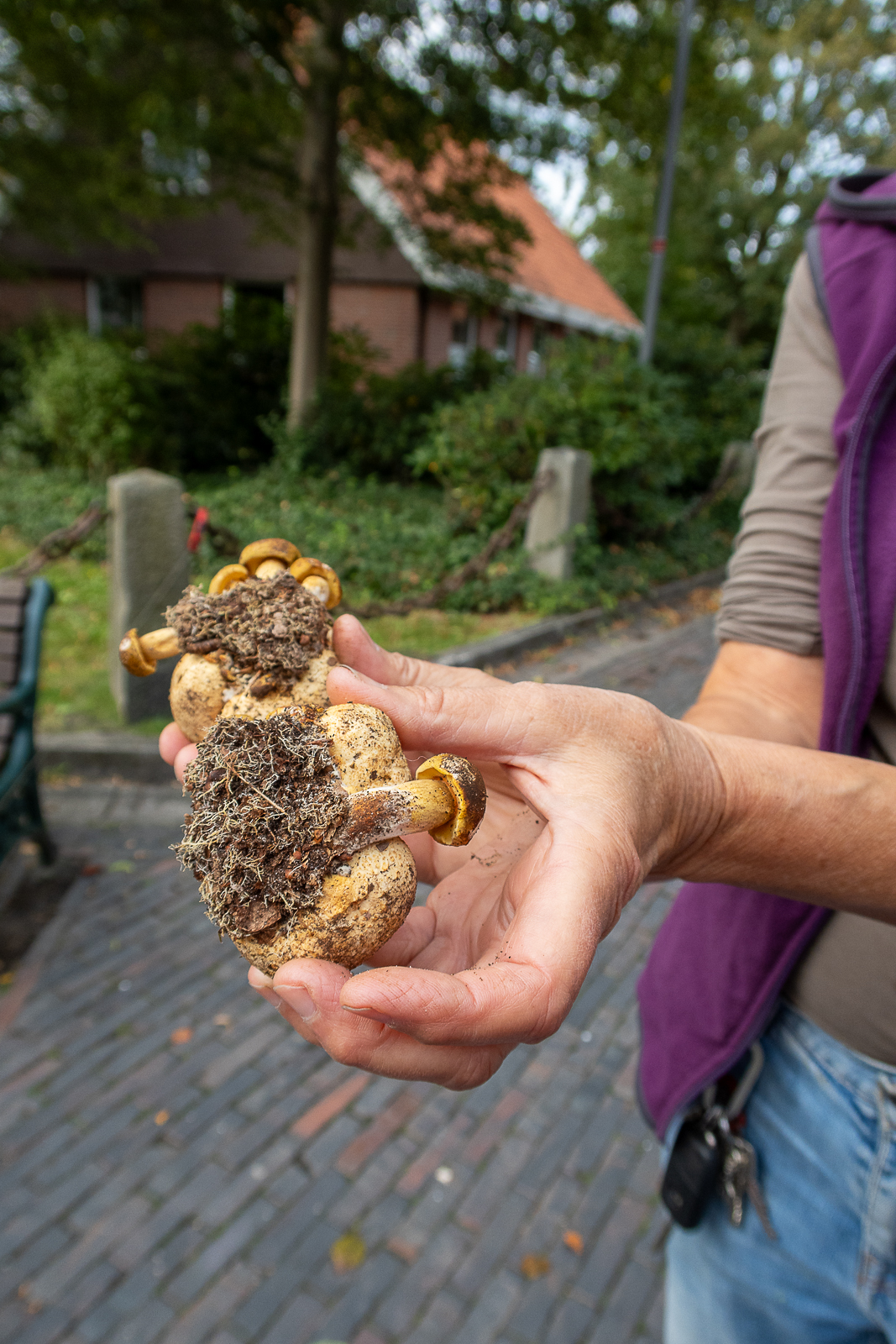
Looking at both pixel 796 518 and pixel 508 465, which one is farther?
pixel 508 465

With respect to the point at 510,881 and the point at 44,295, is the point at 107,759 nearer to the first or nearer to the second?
the point at 510,881

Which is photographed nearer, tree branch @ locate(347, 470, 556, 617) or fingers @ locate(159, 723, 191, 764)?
fingers @ locate(159, 723, 191, 764)

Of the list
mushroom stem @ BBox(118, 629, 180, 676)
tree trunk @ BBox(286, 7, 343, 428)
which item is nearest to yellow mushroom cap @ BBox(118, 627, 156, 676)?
mushroom stem @ BBox(118, 629, 180, 676)

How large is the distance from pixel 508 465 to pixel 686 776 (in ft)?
26.6

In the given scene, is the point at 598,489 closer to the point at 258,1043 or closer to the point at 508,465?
the point at 508,465

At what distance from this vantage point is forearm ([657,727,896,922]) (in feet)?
4.09

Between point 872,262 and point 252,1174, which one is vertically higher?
point 872,262

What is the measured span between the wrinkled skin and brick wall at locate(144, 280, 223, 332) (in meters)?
21.9

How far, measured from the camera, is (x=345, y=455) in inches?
533

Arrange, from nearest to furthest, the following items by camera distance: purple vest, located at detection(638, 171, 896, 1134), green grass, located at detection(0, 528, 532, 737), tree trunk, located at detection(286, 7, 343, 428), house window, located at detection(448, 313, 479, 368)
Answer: purple vest, located at detection(638, 171, 896, 1134) < green grass, located at detection(0, 528, 532, 737) < tree trunk, located at detection(286, 7, 343, 428) < house window, located at detection(448, 313, 479, 368)

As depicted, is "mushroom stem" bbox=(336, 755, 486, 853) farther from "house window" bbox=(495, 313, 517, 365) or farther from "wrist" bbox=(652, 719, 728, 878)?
"house window" bbox=(495, 313, 517, 365)

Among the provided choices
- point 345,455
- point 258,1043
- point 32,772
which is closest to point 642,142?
point 345,455

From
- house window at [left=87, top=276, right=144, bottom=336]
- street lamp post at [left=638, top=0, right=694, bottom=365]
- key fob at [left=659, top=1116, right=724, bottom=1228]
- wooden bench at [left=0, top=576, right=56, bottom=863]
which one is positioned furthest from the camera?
house window at [left=87, top=276, right=144, bottom=336]

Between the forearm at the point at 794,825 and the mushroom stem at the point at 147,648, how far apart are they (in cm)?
102
